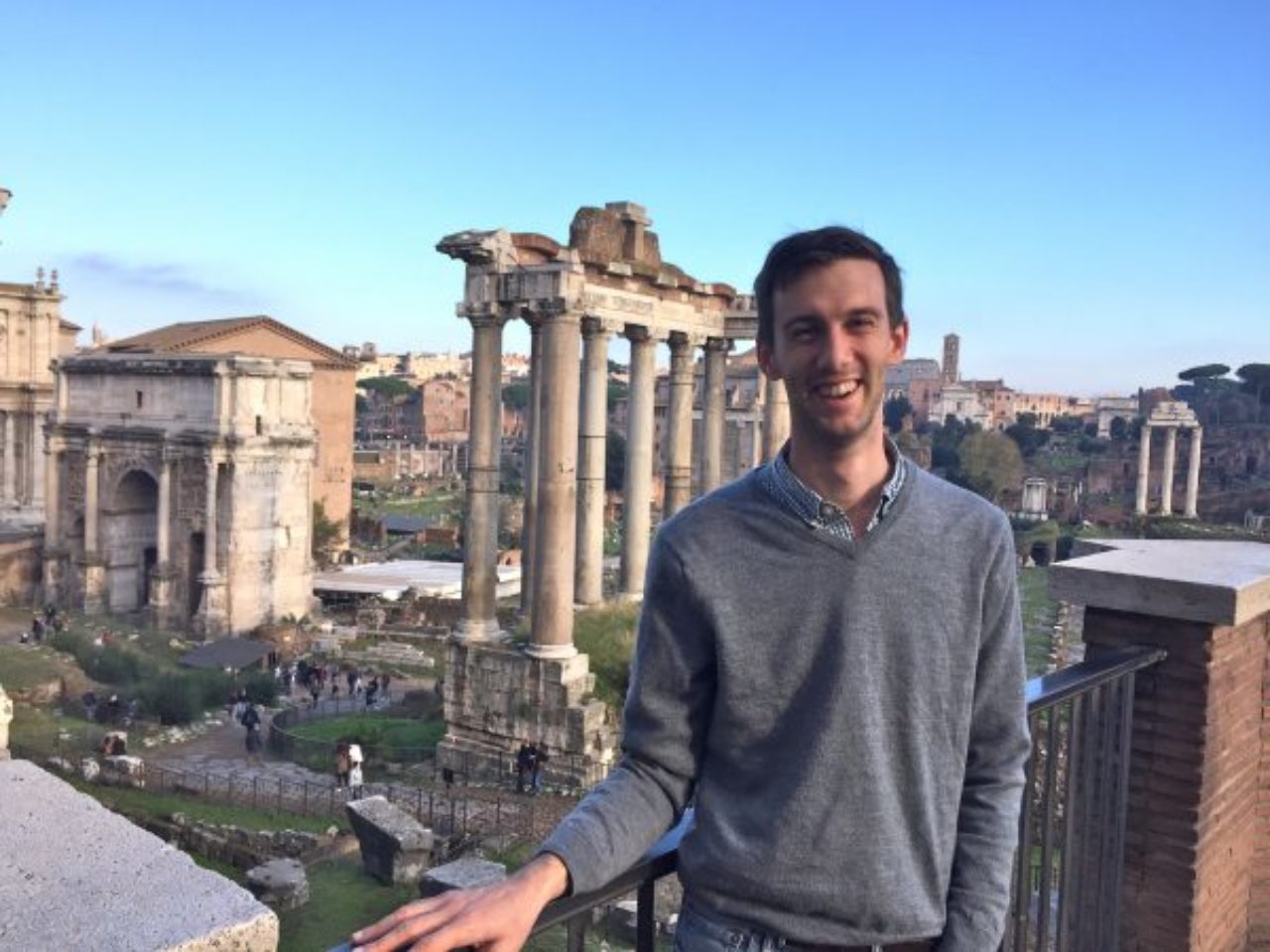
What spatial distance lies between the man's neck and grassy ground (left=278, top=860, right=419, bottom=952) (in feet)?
30.2

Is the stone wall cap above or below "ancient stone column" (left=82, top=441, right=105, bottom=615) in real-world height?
above

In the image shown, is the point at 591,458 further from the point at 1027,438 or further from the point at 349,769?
the point at 1027,438

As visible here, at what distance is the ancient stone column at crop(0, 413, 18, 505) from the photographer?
130 feet

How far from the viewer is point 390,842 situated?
11383mm

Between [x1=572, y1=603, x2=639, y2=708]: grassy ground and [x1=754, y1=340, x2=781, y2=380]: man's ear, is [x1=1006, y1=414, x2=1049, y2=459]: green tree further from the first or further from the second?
[x1=754, y1=340, x2=781, y2=380]: man's ear

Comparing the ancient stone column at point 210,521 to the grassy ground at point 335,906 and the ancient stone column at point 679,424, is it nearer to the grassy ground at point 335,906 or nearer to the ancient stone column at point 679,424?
the ancient stone column at point 679,424

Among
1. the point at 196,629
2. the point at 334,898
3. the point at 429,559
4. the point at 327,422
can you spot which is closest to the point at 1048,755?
the point at 334,898

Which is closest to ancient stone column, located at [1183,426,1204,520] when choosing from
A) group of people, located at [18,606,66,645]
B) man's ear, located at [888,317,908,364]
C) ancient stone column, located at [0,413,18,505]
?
group of people, located at [18,606,66,645]

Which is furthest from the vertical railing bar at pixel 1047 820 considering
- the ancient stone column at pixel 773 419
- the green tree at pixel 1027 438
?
the green tree at pixel 1027 438

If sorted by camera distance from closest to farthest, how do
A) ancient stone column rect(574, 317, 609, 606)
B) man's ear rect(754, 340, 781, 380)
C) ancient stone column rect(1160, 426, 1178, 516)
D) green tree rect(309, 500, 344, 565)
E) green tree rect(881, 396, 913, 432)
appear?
1. man's ear rect(754, 340, 781, 380)
2. ancient stone column rect(574, 317, 609, 606)
3. green tree rect(309, 500, 344, 565)
4. ancient stone column rect(1160, 426, 1178, 516)
5. green tree rect(881, 396, 913, 432)

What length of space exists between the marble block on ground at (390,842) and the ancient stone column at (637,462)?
536 cm

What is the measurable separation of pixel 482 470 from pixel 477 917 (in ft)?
41.9

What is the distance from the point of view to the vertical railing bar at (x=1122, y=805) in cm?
349

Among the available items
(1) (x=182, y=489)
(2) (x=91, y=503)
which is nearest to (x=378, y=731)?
(1) (x=182, y=489)
